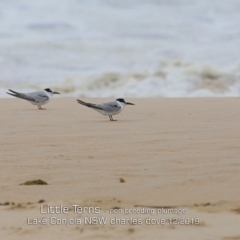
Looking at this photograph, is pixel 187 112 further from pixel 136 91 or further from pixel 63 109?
pixel 136 91

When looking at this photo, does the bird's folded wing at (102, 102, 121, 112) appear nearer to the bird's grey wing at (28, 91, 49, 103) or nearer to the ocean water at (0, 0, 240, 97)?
the bird's grey wing at (28, 91, 49, 103)

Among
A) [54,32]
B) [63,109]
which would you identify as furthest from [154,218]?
[54,32]

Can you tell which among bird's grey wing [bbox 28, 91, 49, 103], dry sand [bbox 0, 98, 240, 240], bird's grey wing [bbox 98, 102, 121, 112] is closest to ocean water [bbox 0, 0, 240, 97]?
bird's grey wing [bbox 28, 91, 49, 103]

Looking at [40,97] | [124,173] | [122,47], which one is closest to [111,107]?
[40,97]

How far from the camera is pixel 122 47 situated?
14688mm

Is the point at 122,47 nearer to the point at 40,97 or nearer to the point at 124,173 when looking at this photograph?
the point at 40,97

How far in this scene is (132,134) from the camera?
5.78 meters

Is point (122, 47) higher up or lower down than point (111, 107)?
higher up

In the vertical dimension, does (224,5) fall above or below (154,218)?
above

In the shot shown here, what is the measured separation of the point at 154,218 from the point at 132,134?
8.65 ft

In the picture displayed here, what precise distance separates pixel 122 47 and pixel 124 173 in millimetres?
10690

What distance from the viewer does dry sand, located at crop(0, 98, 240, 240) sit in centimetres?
306

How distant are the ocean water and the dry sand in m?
4.61

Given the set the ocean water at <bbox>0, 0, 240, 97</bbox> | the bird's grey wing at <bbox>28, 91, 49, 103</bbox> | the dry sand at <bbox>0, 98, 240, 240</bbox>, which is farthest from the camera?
the ocean water at <bbox>0, 0, 240, 97</bbox>
